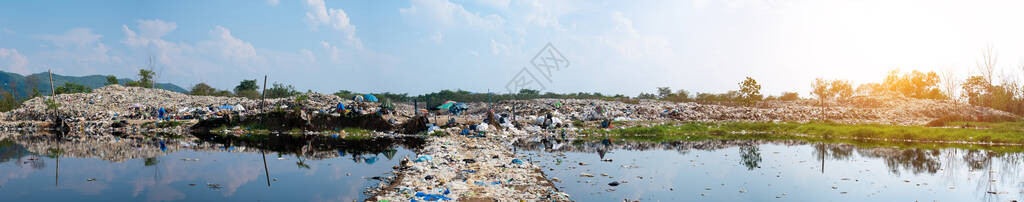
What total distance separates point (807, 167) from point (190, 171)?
41.8 feet

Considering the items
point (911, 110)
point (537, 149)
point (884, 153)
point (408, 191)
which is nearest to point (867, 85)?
point (911, 110)

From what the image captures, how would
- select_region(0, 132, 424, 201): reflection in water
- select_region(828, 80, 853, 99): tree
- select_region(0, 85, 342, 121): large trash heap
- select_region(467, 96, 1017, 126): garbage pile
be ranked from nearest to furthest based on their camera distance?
select_region(0, 132, 424, 201): reflection in water < select_region(0, 85, 342, 121): large trash heap < select_region(467, 96, 1017, 126): garbage pile < select_region(828, 80, 853, 99): tree

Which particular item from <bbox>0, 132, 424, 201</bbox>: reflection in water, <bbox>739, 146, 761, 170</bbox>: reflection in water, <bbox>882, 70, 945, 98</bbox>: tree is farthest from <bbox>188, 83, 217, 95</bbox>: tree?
<bbox>882, 70, 945, 98</bbox>: tree

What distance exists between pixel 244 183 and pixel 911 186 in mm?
11299

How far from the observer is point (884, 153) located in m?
13.3

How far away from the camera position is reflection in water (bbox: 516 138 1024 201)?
775 centimetres

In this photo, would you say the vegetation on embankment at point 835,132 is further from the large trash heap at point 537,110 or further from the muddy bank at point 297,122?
the muddy bank at point 297,122

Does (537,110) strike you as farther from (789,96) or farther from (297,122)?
(789,96)

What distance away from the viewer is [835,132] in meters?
20.1

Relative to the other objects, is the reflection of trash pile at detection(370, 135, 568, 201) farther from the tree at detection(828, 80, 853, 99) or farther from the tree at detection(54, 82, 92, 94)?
the tree at detection(54, 82, 92, 94)

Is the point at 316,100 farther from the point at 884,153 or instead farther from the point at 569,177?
the point at 884,153

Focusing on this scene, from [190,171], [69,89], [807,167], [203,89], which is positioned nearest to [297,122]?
[190,171]

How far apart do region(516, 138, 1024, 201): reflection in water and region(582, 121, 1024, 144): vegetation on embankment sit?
239cm

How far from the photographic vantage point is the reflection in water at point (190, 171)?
278 inches
